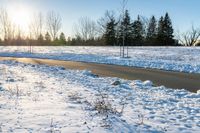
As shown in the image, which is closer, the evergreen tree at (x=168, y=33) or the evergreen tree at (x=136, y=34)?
the evergreen tree at (x=168, y=33)

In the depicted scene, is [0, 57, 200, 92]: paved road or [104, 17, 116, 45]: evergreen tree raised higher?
[104, 17, 116, 45]: evergreen tree

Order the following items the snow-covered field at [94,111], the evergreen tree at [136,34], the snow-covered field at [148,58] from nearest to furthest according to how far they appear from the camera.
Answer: the snow-covered field at [94,111], the snow-covered field at [148,58], the evergreen tree at [136,34]

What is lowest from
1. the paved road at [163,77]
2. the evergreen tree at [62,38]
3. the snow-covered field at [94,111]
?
the paved road at [163,77]

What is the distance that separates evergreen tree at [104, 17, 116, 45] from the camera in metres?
72.2

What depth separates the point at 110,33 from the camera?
73375mm

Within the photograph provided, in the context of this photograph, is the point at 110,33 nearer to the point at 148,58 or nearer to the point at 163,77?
the point at 148,58

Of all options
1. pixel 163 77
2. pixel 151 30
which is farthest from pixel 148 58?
pixel 151 30

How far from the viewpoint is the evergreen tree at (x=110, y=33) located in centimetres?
7225

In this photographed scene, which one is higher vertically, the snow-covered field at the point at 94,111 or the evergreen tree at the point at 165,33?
the evergreen tree at the point at 165,33

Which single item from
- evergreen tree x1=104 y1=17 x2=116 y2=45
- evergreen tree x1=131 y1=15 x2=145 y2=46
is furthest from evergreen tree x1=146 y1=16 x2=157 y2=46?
evergreen tree x1=104 y1=17 x2=116 y2=45

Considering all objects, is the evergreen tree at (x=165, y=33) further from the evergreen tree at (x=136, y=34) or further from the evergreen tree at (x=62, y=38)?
the evergreen tree at (x=62, y=38)

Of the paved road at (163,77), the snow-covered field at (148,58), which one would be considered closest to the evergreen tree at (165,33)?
the snow-covered field at (148,58)

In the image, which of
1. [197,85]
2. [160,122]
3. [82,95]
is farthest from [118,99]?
[197,85]

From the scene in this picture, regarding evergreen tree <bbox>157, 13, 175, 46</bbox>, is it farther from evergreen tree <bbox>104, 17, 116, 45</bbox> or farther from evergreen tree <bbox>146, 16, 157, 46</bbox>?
evergreen tree <bbox>104, 17, 116, 45</bbox>
